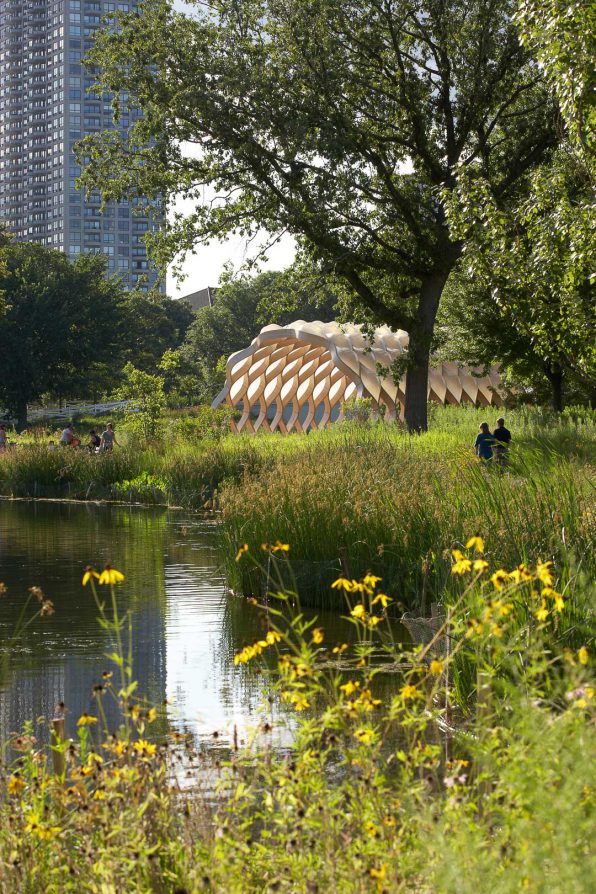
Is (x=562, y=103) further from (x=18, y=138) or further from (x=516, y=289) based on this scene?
(x=18, y=138)

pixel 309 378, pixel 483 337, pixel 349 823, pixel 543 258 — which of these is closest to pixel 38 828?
pixel 349 823

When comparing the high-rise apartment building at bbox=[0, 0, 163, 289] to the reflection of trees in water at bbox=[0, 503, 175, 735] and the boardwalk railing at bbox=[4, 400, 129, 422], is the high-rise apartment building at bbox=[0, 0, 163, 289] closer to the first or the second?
the boardwalk railing at bbox=[4, 400, 129, 422]

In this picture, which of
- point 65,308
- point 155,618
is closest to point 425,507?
point 155,618

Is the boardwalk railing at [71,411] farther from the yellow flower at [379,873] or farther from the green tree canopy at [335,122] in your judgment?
the yellow flower at [379,873]

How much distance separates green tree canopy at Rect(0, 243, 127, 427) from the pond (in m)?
43.5

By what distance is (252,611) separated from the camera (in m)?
11.9

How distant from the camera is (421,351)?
2469 cm

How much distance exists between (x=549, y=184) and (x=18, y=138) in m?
183

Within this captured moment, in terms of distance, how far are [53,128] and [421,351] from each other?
165422 mm

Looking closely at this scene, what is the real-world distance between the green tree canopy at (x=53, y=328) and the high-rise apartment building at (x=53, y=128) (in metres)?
110

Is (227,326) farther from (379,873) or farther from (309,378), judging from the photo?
(379,873)

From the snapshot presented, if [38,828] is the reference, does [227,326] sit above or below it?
above

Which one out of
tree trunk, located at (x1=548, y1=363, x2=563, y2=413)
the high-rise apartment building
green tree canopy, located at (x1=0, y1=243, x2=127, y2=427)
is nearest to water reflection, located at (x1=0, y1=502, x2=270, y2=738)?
tree trunk, located at (x1=548, y1=363, x2=563, y2=413)

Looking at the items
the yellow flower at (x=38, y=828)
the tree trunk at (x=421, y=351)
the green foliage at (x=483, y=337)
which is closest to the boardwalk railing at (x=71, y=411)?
the green foliage at (x=483, y=337)
